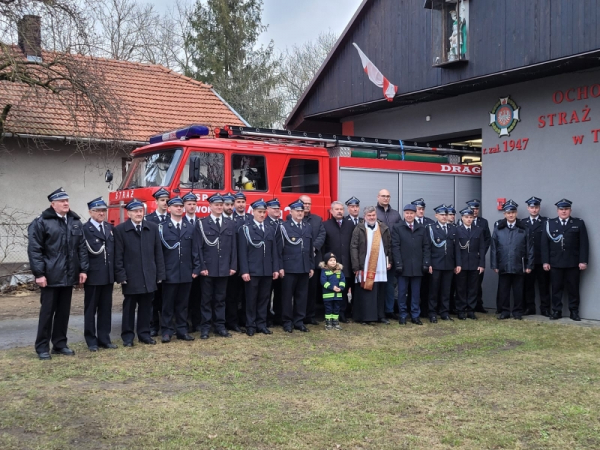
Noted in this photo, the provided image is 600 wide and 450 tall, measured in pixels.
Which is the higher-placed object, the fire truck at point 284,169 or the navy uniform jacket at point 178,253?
the fire truck at point 284,169

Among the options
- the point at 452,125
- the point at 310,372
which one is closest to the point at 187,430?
the point at 310,372

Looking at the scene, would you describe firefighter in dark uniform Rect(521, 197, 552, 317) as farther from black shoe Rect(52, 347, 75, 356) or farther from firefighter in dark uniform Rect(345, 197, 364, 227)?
black shoe Rect(52, 347, 75, 356)

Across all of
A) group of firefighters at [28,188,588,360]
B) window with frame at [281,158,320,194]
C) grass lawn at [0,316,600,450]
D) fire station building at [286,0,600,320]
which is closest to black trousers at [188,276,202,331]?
group of firefighters at [28,188,588,360]

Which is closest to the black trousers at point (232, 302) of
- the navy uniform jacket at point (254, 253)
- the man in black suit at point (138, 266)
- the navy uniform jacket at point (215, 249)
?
the navy uniform jacket at point (254, 253)

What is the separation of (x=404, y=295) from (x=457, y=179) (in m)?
3.11

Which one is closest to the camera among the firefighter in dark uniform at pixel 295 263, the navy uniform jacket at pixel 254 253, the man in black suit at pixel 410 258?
the navy uniform jacket at pixel 254 253

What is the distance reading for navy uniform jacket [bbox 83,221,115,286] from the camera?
25.1 feet

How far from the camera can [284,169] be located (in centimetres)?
995

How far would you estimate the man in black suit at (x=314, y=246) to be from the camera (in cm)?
960

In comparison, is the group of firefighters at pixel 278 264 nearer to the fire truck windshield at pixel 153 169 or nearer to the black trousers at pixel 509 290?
the black trousers at pixel 509 290

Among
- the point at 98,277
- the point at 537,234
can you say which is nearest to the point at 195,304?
the point at 98,277

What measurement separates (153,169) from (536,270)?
6.46 meters

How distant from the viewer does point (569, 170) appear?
34.8ft

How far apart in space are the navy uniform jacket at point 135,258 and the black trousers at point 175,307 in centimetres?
38
